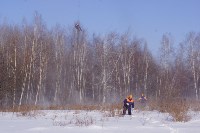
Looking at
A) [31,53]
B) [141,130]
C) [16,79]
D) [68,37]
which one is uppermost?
[68,37]

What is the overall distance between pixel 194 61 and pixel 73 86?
16.1m

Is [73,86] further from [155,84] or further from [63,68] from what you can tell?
[155,84]

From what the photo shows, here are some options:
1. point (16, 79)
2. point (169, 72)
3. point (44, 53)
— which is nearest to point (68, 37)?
point (44, 53)

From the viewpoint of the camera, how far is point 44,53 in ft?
124

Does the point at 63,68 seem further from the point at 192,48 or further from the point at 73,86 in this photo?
the point at 192,48

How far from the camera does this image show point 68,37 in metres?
49.3

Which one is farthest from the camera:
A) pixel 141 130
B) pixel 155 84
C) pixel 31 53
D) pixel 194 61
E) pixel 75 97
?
pixel 155 84

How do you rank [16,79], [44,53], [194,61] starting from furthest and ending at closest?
[194,61] → [44,53] → [16,79]

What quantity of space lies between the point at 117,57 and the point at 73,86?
674 centimetres

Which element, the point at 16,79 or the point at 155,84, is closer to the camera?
the point at 16,79

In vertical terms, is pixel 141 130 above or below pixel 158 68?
below

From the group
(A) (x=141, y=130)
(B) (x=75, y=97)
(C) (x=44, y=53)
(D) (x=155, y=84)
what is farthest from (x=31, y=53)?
(A) (x=141, y=130)

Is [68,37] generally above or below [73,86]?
above

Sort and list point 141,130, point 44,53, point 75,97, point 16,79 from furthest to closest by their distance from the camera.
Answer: point 75,97 < point 44,53 < point 16,79 < point 141,130
